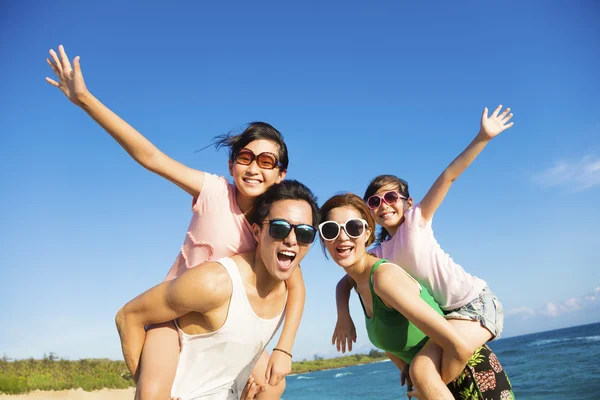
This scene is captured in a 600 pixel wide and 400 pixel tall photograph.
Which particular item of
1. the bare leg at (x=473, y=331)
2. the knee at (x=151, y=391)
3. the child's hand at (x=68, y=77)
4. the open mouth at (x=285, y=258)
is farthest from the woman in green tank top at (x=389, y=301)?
the child's hand at (x=68, y=77)

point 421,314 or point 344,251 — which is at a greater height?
point 344,251

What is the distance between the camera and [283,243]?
12.5 feet

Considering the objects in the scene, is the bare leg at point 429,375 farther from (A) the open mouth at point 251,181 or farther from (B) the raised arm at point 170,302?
(A) the open mouth at point 251,181

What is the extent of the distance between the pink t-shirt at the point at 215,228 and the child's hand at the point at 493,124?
252cm

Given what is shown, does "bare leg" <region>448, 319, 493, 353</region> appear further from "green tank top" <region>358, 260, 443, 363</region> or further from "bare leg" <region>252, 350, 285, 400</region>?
"bare leg" <region>252, 350, 285, 400</region>

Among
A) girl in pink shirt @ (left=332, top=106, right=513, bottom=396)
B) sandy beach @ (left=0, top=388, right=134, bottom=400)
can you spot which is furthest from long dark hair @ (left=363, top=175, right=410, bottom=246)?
sandy beach @ (left=0, top=388, right=134, bottom=400)

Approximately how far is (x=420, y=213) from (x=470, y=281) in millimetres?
839

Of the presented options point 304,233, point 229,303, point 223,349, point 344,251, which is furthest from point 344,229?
point 223,349

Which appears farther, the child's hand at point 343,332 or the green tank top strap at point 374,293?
the child's hand at point 343,332

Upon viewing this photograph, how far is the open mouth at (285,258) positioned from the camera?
3850 millimetres

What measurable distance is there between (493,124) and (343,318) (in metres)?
2.69

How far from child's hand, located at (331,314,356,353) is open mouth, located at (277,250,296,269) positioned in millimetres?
1835

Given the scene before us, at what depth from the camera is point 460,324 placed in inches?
173

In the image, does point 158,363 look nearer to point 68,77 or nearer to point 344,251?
point 344,251
